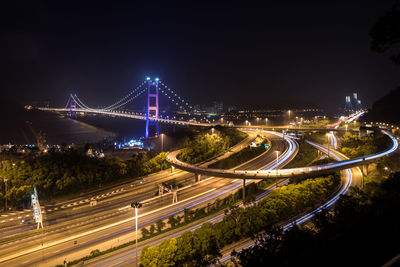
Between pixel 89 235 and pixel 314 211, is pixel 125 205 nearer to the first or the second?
pixel 89 235

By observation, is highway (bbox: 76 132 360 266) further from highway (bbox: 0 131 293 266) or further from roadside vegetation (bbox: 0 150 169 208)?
roadside vegetation (bbox: 0 150 169 208)

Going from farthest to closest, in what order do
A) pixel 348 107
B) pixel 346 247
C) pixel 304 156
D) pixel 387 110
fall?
pixel 348 107 < pixel 387 110 < pixel 304 156 < pixel 346 247

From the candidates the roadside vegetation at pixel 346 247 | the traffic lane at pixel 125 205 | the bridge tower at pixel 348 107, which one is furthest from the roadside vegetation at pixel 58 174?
the bridge tower at pixel 348 107

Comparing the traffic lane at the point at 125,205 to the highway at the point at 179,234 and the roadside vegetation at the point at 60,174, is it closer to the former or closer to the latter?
the highway at the point at 179,234

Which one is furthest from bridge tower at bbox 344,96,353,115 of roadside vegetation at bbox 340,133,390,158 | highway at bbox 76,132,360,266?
highway at bbox 76,132,360,266

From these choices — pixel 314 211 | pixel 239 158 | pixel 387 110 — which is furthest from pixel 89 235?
pixel 387 110

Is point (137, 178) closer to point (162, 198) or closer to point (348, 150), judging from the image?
point (162, 198)

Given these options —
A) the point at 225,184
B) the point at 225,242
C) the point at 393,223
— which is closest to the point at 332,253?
the point at 393,223
